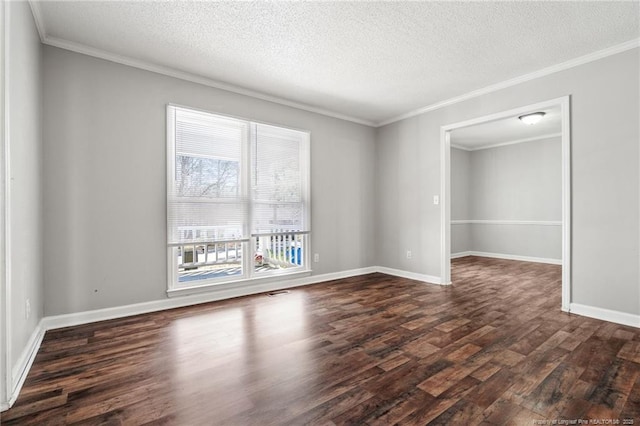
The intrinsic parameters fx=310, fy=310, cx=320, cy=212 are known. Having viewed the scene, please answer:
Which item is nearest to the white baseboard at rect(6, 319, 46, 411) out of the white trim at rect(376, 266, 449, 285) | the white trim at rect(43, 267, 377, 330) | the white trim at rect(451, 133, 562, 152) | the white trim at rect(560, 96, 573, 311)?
the white trim at rect(43, 267, 377, 330)

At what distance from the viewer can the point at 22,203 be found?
213 centimetres

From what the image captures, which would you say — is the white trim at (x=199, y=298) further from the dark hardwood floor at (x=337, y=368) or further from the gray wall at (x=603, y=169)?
the gray wall at (x=603, y=169)

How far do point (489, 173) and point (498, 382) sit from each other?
6.68 meters

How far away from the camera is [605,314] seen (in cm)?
303

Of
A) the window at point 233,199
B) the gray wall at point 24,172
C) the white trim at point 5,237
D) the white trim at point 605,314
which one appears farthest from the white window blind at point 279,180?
the white trim at point 605,314

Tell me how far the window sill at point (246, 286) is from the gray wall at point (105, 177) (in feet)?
0.90

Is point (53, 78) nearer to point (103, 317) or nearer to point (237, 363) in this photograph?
point (103, 317)

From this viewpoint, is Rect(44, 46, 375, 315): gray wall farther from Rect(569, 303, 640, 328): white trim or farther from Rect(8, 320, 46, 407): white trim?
Rect(569, 303, 640, 328): white trim

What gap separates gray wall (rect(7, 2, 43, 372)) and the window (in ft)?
3.61

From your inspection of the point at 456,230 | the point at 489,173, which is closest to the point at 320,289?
the point at 456,230

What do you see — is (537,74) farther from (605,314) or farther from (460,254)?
(460,254)

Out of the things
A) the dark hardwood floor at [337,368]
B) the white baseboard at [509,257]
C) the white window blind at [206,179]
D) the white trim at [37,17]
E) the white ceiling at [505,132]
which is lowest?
the dark hardwood floor at [337,368]

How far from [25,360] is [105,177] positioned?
5.56ft

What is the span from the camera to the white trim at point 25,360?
5.96 feet
